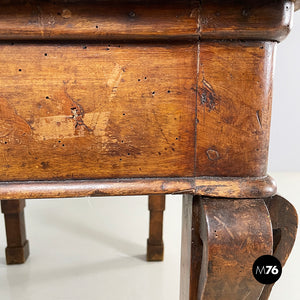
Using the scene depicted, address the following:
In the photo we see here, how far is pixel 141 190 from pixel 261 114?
21 centimetres

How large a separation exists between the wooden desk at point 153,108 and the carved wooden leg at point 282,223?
0.07 metres

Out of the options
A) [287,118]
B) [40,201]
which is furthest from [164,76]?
[287,118]

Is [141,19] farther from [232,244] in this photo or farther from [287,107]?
[287,107]

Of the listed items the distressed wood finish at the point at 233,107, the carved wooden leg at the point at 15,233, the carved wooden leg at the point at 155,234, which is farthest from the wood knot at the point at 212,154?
the carved wooden leg at the point at 15,233

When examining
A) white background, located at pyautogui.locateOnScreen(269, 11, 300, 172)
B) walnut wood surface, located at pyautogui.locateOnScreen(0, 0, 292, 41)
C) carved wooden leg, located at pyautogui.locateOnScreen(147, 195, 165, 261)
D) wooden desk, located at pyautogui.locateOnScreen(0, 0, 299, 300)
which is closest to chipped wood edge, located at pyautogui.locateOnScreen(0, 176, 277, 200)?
wooden desk, located at pyautogui.locateOnScreen(0, 0, 299, 300)

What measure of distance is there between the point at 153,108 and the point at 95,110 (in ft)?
0.27

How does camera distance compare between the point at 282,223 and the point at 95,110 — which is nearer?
the point at 95,110

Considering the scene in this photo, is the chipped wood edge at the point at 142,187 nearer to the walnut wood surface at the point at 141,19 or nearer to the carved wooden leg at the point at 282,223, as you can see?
the carved wooden leg at the point at 282,223

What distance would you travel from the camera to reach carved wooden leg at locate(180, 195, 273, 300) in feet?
1.83

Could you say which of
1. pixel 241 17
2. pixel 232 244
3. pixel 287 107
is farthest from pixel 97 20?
pixel 287 107

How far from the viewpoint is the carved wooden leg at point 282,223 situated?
0.64 meters

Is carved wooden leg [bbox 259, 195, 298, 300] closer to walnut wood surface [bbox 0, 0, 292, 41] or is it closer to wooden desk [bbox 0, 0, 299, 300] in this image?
wooden desk [bbox 0, 0, 299, 300]

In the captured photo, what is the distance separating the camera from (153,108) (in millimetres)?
549

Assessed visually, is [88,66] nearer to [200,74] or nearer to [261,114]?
[200,74]
